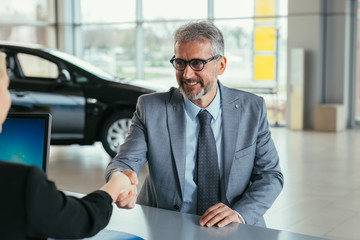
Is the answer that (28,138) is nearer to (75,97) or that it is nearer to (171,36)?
(75,97)

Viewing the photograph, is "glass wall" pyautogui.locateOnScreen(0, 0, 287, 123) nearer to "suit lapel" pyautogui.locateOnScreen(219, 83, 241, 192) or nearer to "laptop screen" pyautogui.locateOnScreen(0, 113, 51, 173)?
"suit lapel" pyautogui.locateOnScreen(219, 83, 241, 192)

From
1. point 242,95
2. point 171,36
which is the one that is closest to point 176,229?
point 242,95

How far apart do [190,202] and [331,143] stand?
7.09m

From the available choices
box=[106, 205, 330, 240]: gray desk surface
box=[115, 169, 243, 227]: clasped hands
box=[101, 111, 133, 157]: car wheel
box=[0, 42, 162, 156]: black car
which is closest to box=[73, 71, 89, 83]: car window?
box=[0, 42, 162, 156]: black car

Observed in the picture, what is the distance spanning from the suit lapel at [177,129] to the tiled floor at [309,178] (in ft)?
7.48

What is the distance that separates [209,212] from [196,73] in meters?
0.65

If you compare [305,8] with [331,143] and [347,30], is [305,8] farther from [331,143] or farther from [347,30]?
[331,143]

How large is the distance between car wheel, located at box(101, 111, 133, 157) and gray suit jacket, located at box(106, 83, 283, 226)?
14.7ft

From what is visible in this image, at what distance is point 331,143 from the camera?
29.5 feet

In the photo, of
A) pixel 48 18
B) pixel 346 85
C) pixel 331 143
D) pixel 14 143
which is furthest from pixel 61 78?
pixel 48 18

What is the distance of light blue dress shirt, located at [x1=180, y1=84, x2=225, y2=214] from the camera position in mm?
2316

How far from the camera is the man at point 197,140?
2262mm

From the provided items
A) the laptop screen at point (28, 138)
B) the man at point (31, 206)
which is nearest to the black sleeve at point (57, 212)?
the man at point (31, 206)

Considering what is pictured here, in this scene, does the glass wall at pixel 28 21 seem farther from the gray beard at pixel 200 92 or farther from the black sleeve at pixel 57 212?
the black sleeve at pixel 57 212
